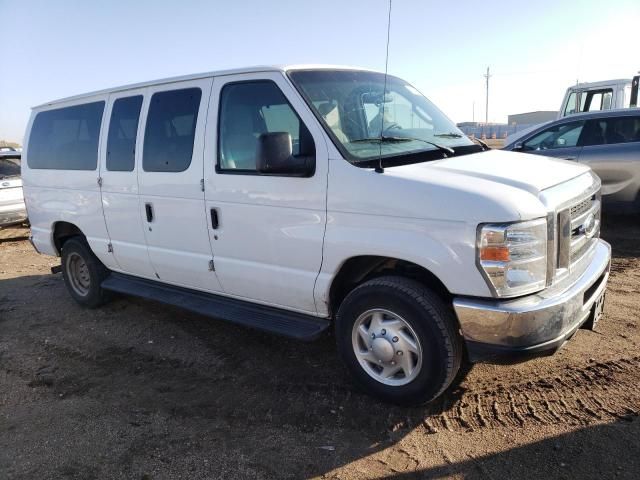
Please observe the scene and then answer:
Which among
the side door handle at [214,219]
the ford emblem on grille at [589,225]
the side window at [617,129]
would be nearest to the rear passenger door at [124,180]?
the side door handle at [214,219]

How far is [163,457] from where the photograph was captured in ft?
9.59

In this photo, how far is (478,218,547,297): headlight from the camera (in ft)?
8.74

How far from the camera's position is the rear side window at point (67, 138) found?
199 inches

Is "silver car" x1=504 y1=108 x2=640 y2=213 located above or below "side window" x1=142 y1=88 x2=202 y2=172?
below

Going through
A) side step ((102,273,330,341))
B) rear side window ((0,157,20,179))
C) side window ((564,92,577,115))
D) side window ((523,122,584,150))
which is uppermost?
side window ((564,92,577,115))

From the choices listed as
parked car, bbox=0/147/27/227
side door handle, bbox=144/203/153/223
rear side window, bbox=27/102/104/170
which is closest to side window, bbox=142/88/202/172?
side door handle, bbox=144/203/153/223

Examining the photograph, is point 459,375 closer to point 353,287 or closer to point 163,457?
point 353,287

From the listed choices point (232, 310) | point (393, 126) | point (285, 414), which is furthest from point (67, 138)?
point (285, 414)

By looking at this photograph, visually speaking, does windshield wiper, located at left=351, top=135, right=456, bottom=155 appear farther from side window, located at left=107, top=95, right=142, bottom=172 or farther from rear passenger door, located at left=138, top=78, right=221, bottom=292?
side window, located at left=107, top=95, right=142, bottom=172

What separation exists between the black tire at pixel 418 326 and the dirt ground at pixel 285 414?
17 cm

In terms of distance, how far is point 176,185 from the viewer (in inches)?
163

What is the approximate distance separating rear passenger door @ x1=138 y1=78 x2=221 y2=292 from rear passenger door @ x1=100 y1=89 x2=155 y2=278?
125 mm

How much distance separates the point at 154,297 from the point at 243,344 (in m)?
0.98

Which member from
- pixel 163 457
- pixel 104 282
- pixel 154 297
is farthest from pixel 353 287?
pixel 104 282
